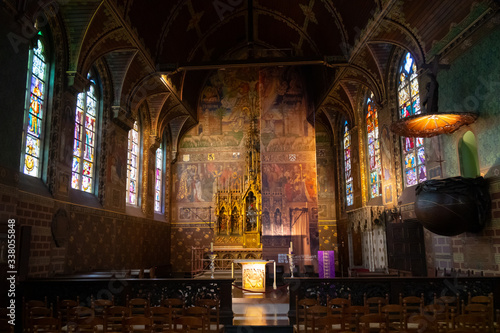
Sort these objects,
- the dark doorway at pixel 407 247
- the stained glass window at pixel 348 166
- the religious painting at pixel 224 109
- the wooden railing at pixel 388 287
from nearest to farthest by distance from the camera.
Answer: the wooden railing at pixel 388 287, the dark doorway at pixel 407 247, the stained glass window at pixel 348 166, the religious painting at pixel 224 109

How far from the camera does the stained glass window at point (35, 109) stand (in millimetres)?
10695

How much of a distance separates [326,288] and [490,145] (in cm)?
482

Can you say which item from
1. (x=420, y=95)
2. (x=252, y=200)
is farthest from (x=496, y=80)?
(x=252, y=200)

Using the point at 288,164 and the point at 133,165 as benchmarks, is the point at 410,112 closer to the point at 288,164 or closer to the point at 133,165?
the point at 288,164

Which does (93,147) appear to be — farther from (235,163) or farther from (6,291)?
(235,163)

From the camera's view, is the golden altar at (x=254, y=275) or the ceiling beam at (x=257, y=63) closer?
the golden altar at (x=254, y=275)

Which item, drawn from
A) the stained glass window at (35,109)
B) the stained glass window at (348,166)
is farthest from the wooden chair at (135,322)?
the stained glass window at (348,166)

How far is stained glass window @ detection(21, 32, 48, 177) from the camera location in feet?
35.1

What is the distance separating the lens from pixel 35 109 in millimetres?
11109

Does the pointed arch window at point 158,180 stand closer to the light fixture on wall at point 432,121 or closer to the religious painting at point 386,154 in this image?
the religious painting at point 386,154

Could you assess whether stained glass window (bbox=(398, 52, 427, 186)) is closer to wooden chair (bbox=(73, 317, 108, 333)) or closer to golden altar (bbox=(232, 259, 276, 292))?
golden altar (bbox=(232, 259, 276, 292))

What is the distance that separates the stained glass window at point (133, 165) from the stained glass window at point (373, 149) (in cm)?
1035

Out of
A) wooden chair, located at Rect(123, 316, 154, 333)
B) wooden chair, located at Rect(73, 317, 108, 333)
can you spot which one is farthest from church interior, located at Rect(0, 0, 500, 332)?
wooden chair, located at Rect(123, 316, 154, 333)

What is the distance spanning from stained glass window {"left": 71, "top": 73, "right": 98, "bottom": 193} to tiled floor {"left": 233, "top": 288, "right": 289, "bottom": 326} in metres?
6.35
